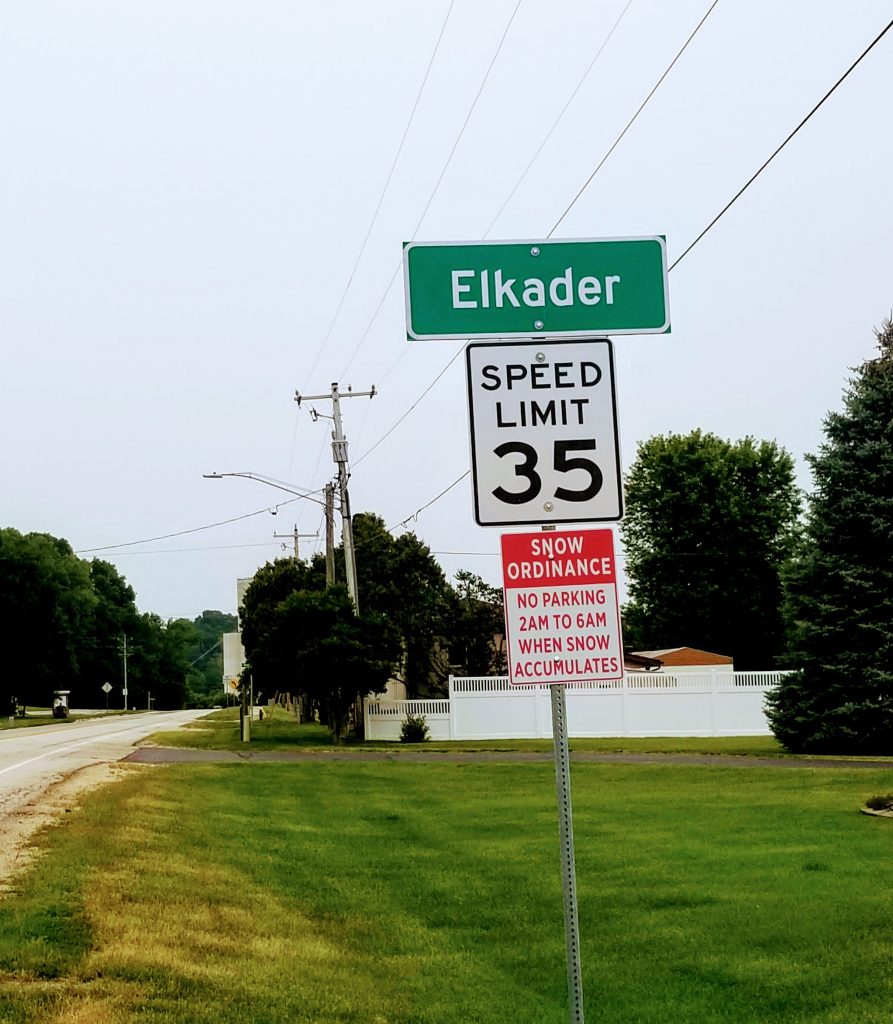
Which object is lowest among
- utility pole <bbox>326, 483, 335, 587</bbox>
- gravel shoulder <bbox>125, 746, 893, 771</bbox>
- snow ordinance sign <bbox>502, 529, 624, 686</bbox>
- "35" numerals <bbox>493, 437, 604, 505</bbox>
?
gravel shoulder <bbox>125, 746, 893, 771</bbox>

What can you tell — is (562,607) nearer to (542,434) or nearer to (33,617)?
(542,434)

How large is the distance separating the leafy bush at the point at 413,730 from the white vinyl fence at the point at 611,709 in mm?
541

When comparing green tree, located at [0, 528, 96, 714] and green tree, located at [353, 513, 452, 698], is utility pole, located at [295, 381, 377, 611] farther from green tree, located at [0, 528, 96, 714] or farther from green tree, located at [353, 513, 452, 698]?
green tree, located at [0, 528, 96, 714]

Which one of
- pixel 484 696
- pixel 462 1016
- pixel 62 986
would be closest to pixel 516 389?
pixel 462 1016

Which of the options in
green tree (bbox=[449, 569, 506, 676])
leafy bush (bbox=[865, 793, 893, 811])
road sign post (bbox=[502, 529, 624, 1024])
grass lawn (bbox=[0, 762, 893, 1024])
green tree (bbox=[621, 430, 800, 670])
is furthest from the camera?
A: green tree (bbox=[621, 430, 800, 670])

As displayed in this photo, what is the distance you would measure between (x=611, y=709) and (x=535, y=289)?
34117mm

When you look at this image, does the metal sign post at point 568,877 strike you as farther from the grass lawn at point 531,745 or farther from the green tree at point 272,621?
the green tree at point 272,621

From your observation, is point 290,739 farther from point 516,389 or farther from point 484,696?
point 516,389

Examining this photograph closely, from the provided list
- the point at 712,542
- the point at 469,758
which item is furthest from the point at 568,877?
the point at 712,542

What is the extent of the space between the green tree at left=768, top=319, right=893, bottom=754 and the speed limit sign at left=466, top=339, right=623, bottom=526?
24.7m

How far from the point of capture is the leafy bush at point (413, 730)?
37781 millimetres

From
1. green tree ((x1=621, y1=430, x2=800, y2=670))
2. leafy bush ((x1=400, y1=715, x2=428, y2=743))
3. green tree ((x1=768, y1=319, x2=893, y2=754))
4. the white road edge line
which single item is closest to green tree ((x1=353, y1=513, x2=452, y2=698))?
leafy bush ((x1=400, y1=715, x2=428, y2=743))

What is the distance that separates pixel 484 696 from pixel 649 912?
29220mm

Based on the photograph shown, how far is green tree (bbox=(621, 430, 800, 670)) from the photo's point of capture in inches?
2359
